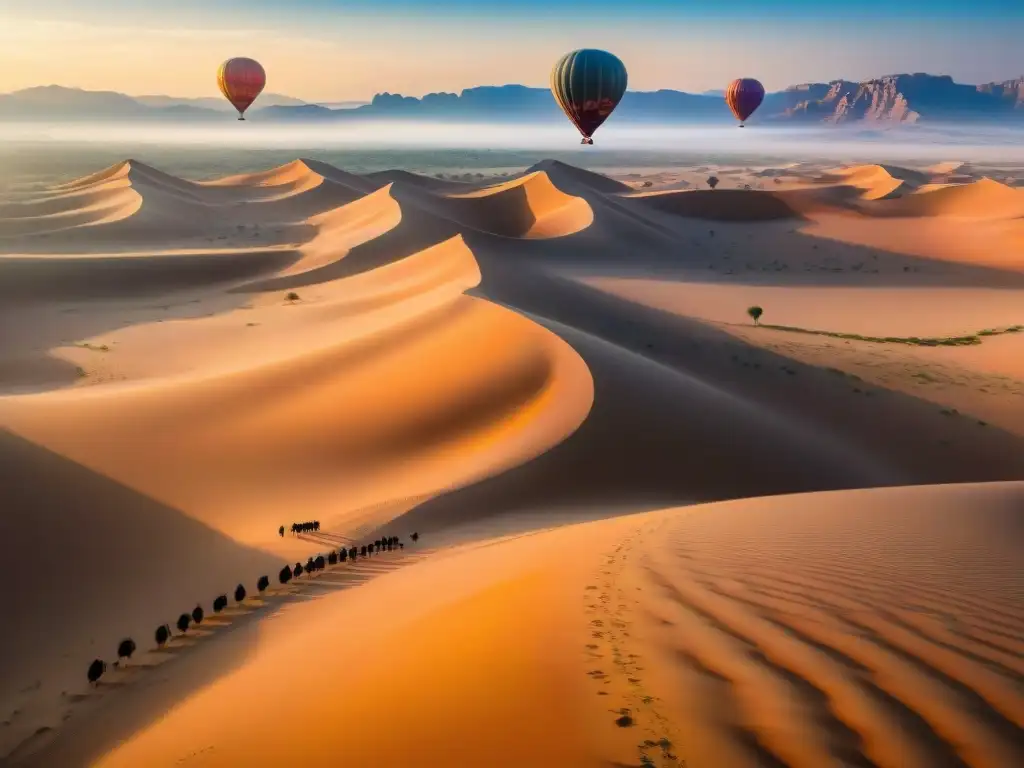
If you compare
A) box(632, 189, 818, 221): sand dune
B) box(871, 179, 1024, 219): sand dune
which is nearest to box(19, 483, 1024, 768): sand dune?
box(632, 189, 818, 221): sand dune

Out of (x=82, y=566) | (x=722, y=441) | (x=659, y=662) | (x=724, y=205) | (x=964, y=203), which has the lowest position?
(x=82, y=566)

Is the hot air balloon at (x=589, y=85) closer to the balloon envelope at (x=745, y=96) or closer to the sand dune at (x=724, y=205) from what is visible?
the sand dune at (x=724, y=205)

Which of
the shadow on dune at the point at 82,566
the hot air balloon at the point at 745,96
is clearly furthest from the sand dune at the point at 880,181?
the shadow on dune at the point at 82,566

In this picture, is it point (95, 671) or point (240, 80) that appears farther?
point (240, 80)

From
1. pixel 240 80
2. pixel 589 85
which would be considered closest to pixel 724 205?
pixel 589 85

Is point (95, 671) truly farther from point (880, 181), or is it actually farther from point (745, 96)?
point (745, 96)

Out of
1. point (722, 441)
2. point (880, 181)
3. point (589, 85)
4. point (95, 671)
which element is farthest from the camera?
point (880, 181)

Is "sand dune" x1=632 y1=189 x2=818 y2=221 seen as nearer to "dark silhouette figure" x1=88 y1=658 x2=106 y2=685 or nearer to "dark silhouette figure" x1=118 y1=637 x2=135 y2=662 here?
"dark silhouette figure" x1=118 y1=637 x2=135 y2=662

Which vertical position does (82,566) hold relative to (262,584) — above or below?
below
